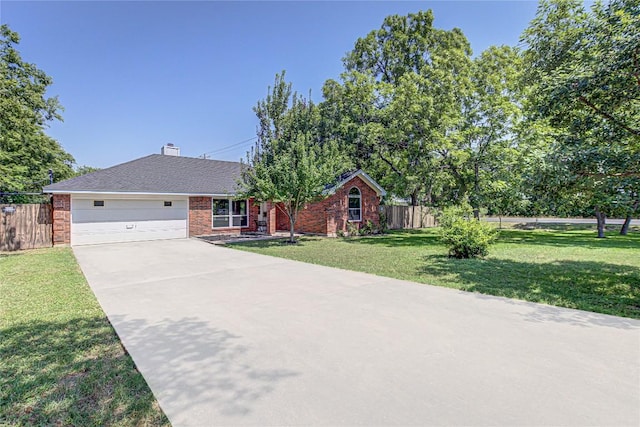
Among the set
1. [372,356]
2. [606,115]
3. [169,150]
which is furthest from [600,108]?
[169,150]

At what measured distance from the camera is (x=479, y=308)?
5.36m

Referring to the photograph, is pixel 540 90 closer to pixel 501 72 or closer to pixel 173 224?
pixel 501 72

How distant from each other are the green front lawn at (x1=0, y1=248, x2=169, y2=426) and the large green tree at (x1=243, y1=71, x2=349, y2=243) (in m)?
8.42

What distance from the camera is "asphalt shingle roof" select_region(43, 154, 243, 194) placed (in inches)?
551

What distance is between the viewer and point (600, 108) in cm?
701

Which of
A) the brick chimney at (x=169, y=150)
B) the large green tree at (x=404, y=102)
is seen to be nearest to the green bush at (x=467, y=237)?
the large green tree at (x=404, y=102)

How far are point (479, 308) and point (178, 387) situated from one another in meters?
4.74

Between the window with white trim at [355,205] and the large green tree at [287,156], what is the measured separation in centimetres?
393

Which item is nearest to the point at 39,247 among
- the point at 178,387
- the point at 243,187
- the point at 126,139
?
the point at 243,187

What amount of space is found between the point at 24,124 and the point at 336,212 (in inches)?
570

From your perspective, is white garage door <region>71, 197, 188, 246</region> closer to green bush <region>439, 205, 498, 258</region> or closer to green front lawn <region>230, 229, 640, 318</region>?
green front lawn <region>230, 229, 640, 318</region>

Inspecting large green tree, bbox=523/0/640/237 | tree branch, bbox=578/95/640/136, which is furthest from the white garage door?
tree branch, bbox=578/95/640/136

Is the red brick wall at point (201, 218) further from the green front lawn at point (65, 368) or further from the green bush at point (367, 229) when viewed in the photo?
the green front lawn at point (65, 368)

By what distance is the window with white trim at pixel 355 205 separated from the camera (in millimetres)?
18688
